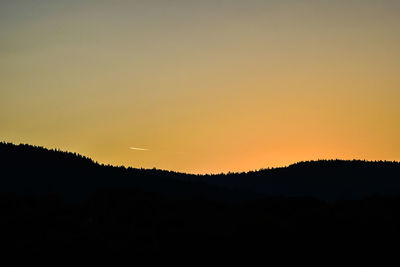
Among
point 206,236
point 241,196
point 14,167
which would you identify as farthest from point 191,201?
point 14,167

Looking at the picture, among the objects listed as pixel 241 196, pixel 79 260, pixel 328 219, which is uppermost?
pixel 241 196

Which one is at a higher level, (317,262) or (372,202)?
(372,202)

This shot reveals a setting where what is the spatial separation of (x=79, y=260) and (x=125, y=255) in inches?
182

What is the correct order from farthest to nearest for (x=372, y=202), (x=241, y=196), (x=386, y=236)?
1. (x=241, y=196)
2. (x=372, y=202)
3. (x=386, y=236)

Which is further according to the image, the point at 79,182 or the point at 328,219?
the point at 79,182

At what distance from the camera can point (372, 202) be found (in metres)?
84.2

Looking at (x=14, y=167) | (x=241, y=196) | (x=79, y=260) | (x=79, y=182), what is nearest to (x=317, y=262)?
(x=79, y=260)

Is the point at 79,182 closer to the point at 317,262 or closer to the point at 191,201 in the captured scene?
the point at 191,201

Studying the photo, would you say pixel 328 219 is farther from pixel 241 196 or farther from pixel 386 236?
pixel 241 196

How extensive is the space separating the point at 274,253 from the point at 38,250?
969 inches

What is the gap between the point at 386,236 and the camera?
66375 mm

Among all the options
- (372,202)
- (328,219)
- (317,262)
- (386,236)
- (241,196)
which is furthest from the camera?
(241,196)

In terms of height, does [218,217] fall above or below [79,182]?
below

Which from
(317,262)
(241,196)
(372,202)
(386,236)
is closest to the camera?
(317,262)
